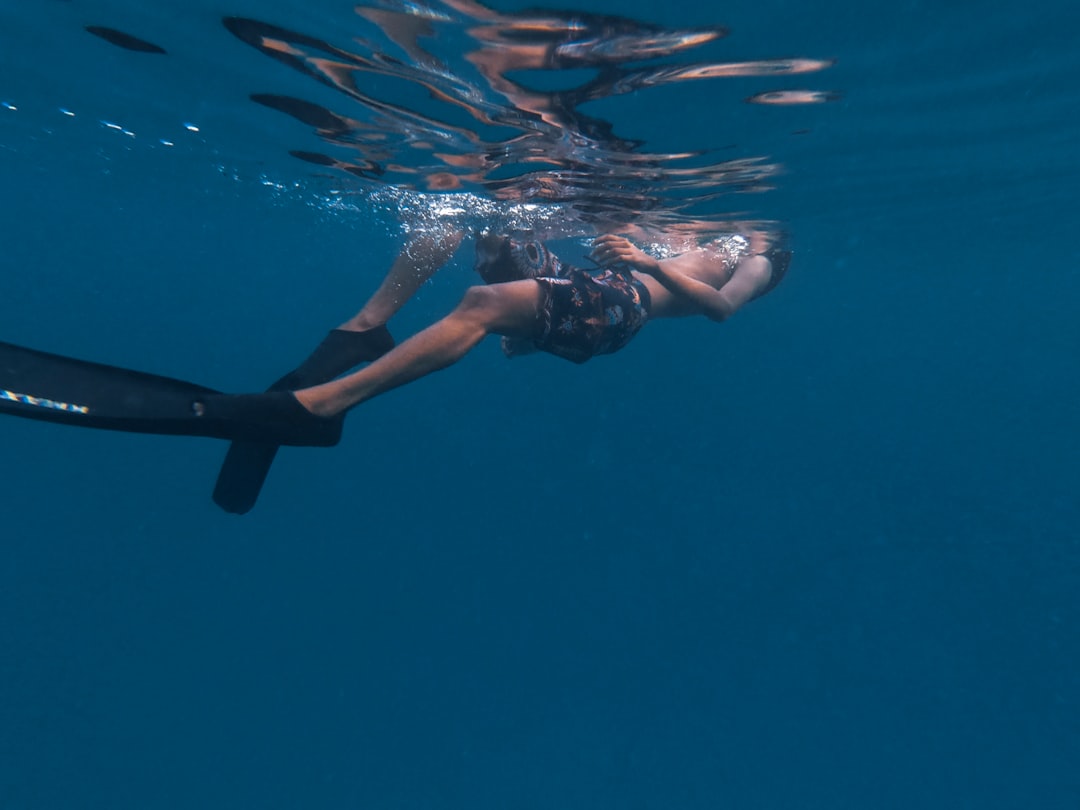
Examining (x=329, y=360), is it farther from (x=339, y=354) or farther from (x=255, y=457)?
(x=255, y=457)

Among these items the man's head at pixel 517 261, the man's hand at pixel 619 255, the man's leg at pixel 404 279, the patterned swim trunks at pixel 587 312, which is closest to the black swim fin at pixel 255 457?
the man's leg at pixel 404 279

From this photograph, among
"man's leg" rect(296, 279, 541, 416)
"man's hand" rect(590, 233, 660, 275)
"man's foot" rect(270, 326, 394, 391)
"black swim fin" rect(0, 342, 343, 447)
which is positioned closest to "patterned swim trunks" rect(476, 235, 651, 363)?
Result: "man's hand" rect(590, 233, 660, 275)

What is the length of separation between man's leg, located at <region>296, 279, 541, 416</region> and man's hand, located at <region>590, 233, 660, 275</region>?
1.33m

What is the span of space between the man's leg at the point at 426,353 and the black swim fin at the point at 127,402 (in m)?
0.22

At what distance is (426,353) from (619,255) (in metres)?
2.43

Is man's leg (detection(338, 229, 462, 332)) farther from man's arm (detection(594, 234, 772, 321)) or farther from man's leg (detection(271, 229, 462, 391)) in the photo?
man's arm (detection(594, 234, 772, 321))

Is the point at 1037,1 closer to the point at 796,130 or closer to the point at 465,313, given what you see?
the point at 796,130

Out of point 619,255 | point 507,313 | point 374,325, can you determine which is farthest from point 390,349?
point 619,255

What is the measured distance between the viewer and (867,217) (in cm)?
1817

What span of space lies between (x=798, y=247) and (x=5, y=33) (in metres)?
20.5

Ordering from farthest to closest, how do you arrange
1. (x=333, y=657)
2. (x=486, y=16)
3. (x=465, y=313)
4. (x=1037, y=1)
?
(x=333, y=657) → (x=1037, y=1) → (x=486, y=16) → (x=465, y=313)

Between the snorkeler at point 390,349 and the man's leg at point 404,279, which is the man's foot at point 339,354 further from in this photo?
the man's leg at point 404,279

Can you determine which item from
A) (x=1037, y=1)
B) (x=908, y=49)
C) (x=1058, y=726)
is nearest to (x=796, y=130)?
(x=908, y=49)

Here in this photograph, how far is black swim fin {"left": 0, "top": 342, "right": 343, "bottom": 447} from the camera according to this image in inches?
173
